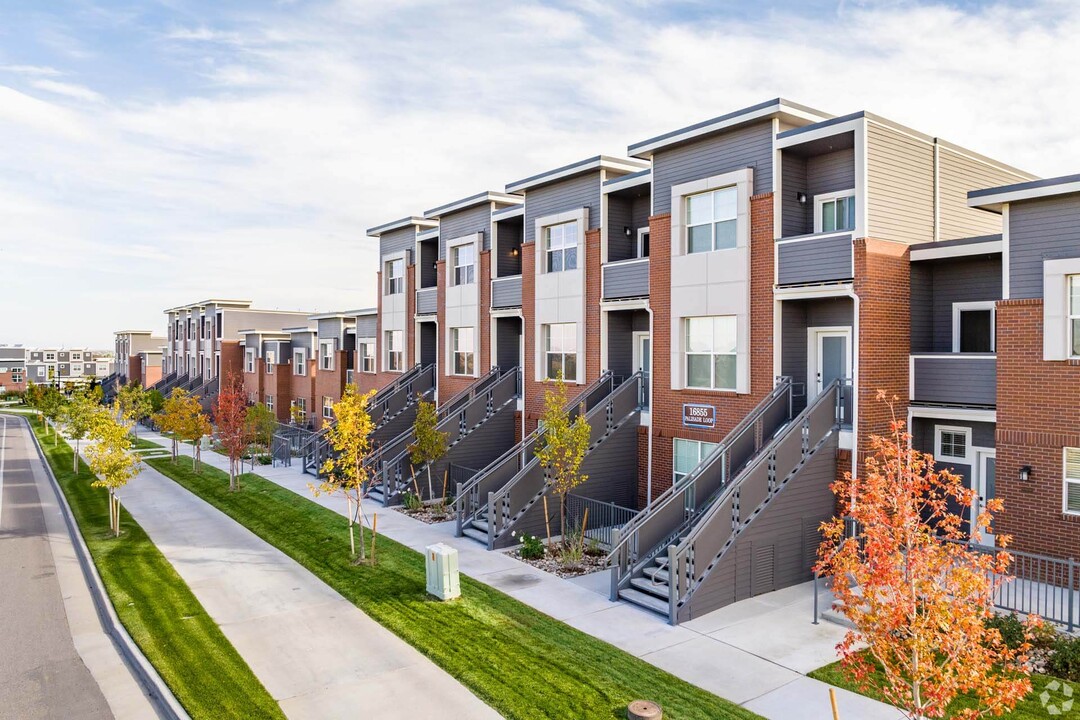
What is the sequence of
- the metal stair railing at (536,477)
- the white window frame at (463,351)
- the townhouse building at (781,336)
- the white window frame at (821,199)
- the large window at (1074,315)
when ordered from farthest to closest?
the white window frame at (463,351), the metal stair railing at (536,477), the white window frame at (821,199), the townhouse building at (781,336), the large window at (1074,315)

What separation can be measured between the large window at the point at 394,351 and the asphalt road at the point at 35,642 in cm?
1694

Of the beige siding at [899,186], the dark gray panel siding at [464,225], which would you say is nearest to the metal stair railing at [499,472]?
the dark gray panel siding at [464,225]

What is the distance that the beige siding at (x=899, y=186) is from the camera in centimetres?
1728

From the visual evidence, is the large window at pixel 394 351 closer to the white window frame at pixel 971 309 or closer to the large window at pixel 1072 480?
the white window frame at pixel 971 309

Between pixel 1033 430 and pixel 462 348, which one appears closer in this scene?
pixel 1033 430

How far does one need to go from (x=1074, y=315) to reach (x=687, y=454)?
985 cm

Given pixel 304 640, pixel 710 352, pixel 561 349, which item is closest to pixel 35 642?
pixel 304 640

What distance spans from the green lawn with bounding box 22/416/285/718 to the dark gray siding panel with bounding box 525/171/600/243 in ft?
53.9

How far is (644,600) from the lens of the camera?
50.6 ft

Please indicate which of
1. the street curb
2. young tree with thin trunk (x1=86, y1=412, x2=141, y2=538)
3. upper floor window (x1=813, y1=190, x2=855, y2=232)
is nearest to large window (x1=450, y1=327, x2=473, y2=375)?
young tree with thin trunk (x1=86, y1=412, x2=141, y2=538)

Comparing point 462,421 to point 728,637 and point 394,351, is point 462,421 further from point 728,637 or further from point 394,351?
point 728,637

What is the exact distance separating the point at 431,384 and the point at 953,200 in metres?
23.0

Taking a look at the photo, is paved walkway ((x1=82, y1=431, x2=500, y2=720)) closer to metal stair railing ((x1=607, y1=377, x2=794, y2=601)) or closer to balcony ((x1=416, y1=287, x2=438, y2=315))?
metal stair railing ((x1=607, y1=377, x2=794, y2=601))

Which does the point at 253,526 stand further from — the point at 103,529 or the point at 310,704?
the point at 310,704
